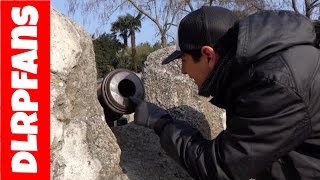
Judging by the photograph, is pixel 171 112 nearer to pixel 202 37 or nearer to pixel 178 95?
pixel 178 95

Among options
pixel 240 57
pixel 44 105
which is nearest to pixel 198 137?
pixel 240 57

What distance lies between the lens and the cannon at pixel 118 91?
109 inches

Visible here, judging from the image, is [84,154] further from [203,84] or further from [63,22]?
[203,84]

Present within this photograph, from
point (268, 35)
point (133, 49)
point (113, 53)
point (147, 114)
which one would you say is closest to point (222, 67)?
point (268, 35)

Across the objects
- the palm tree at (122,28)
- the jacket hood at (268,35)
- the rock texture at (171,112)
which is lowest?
the rock texture at (171,112)

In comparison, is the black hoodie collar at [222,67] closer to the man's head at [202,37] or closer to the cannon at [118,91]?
the man's head at [202,37]

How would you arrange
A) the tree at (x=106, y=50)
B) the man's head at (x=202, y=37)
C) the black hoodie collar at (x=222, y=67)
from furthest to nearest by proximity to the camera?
the tree at (x=106, y=50) < the man's head at (x=202, y=37) < the black hoodie collar at (x=222, y=67)

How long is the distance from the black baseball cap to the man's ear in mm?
19

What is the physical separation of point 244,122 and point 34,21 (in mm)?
1018

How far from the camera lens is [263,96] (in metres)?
1.64

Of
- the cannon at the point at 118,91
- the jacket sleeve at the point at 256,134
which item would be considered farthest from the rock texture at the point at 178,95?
the jacket sleeve at the point at 256,134

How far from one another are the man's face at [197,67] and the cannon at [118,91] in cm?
79

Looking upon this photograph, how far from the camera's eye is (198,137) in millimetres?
1992

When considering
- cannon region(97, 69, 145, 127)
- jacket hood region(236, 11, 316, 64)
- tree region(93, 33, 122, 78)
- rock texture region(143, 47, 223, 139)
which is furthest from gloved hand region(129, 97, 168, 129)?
tree region(93, 33, 122, 78)
